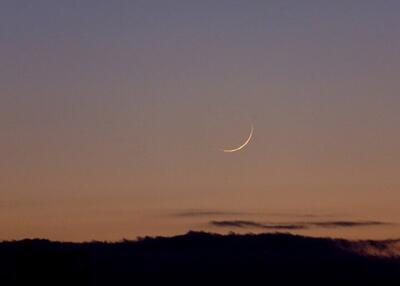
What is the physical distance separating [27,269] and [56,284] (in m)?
2.66

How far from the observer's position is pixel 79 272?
358 feet

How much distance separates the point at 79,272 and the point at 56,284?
203 cm

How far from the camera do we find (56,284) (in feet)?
357

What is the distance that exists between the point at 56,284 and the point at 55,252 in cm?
291

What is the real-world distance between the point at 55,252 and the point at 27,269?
2695mm

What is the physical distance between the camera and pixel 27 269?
10944 centimetres

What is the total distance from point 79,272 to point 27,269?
4.17 meters

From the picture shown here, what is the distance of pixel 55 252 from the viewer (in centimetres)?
11056
